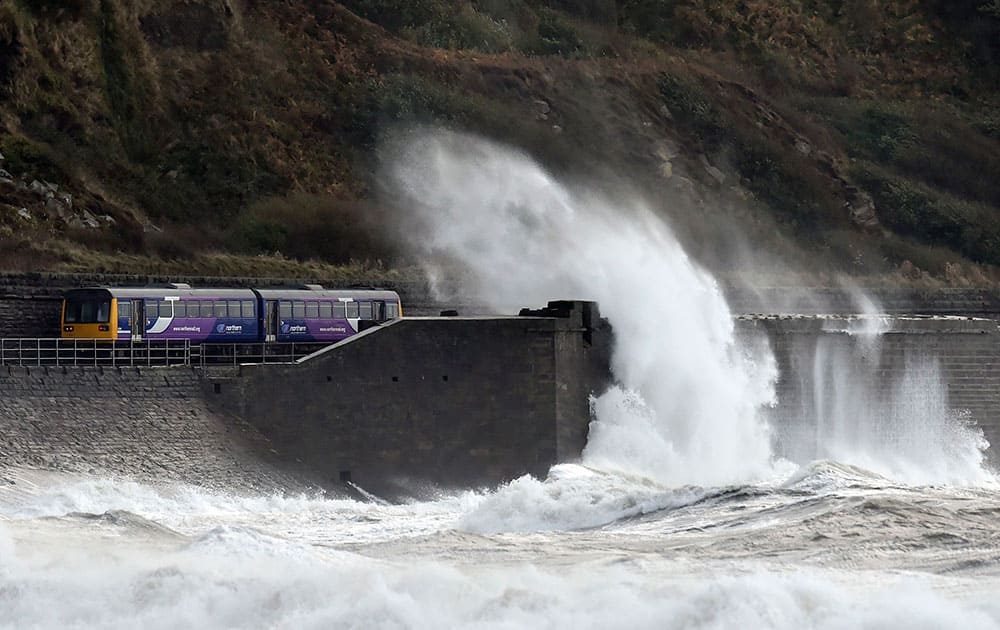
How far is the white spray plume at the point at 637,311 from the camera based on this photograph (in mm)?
36312

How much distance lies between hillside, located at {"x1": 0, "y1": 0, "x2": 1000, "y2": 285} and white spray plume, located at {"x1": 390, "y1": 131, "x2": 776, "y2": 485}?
372 centimetres

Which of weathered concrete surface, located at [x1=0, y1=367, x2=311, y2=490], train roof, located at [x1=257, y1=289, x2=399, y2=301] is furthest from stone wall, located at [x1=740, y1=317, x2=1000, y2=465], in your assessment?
weathered concrete surface, located at [x1=0, y1=367, x2=311, y2=490]

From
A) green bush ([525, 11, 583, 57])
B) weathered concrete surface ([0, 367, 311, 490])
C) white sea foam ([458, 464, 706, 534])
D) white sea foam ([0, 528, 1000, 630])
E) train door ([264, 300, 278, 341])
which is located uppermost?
green bush ([525, 11, 583, 57])

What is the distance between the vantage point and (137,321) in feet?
119

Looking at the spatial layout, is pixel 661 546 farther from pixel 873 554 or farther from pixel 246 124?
pixel 246 124

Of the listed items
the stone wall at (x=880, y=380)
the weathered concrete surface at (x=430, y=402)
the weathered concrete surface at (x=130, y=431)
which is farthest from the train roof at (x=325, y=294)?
the stone wall at (x=880, y=380)

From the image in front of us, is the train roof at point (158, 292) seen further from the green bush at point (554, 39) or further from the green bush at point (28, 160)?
the green bush at point (554, 39)

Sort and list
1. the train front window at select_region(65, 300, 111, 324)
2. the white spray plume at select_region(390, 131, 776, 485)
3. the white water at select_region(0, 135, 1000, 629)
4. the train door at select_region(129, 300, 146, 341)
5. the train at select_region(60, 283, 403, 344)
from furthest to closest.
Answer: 1. the white spray plume at select_region(390, 131, 776, 485)
2. the train door at select_region(129, 300, 146, 341)
3. the train at select_region(60, 283, 403, 344)
4. the train front window at select_region(65, 300, 111, 324)
5. the white water at select_region(0, 135, 1000, 629)

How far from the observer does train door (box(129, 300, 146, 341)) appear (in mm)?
36188

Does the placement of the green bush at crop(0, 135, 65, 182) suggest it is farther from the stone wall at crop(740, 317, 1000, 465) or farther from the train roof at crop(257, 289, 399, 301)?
the stone wall at crop(740, 317, 1000, 465)

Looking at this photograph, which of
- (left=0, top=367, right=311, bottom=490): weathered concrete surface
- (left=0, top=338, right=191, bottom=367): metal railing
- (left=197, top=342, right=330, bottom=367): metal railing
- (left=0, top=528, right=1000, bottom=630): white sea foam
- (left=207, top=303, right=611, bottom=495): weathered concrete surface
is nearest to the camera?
(left=0, top=528, right=1000, bottom=630): white sea foam

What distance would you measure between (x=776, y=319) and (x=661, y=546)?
563 inches

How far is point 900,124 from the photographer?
206 feet

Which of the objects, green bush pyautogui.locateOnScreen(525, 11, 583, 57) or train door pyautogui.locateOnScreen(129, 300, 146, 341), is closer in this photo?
train door pyautogui.locateOnScreen(129, 300, 146, 341)
